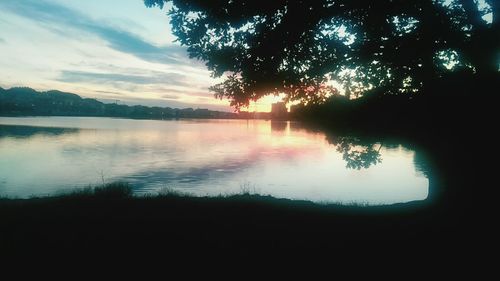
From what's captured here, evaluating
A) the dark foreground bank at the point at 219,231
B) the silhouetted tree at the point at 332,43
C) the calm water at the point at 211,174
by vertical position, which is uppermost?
the silhouetted tree at the point at 332,43

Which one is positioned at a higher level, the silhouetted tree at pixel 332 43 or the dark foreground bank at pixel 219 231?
the silhouetted tree at pixel 332 43

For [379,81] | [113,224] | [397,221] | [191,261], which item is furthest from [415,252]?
[113,224]

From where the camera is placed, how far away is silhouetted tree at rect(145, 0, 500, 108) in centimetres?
959

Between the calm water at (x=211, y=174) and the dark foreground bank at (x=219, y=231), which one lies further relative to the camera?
the calm water at (x=211, y=174)

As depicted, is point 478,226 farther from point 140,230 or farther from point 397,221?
point 140,230

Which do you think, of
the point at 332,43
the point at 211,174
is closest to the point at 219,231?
the point at 332,43

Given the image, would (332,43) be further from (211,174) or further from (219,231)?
(211,174)

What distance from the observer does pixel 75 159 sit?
172ft

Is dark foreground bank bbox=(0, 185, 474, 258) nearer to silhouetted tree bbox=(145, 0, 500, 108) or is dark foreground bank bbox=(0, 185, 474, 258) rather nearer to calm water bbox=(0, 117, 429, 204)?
silhouetted tree bbox=(145, 0, 500, 108)

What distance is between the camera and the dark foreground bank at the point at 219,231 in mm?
7926

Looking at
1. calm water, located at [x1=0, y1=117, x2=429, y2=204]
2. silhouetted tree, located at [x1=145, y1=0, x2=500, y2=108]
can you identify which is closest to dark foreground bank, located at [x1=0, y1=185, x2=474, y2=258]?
silhouetted tree, located at [x1=145, y1=0, x2=500, y2=108]

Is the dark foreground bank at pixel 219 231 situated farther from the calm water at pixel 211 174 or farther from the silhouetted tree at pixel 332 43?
the calm water at pixel 211 174

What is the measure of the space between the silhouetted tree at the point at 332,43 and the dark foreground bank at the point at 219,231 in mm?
4046

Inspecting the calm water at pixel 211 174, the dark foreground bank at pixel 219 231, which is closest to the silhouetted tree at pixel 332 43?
the dark foreground bank at pixel 219 231
